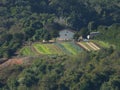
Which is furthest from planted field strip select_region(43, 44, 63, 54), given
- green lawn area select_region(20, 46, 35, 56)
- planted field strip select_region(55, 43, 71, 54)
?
green lawn area select_region(20, 46, 35, 56)

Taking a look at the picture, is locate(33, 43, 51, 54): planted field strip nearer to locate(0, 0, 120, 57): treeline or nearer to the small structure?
locate(0, 0, 120, 57): treeline

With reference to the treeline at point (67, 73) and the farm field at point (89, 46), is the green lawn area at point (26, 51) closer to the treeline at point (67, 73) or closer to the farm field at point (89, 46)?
the treeline at point (67, 73)

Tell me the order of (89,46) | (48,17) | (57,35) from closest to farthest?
1. (89,46)
2. (57,35)
3. (48,17)

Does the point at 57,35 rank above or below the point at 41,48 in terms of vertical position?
below

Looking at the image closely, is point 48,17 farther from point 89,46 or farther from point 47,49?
point 47,49

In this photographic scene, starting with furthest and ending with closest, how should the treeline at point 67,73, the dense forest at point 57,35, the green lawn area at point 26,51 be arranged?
the green lawn area at point 26,51, the dense forest at point 57,35, the treeline at point 67,73

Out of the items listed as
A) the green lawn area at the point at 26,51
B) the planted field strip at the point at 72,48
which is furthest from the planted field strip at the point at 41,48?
the planted field strip at the point at 72,48

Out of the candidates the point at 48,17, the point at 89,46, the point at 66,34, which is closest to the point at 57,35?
the point at 66,34
